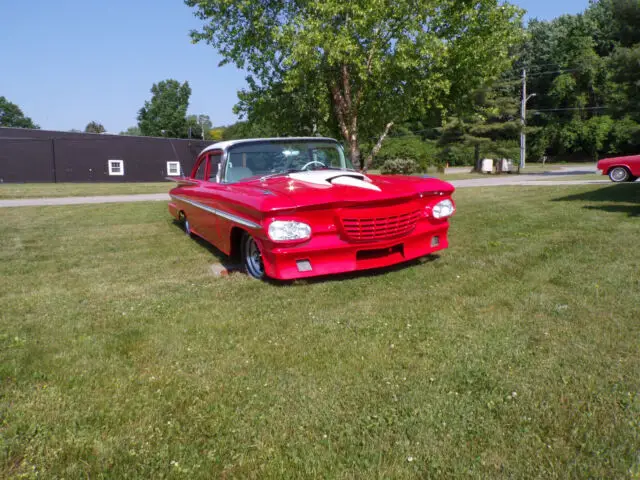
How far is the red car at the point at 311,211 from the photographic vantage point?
4.08 meters

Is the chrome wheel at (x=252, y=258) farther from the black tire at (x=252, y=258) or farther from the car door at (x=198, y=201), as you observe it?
the car door at (x=198, y=201)

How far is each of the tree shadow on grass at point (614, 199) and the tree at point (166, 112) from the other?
75801 millimetres

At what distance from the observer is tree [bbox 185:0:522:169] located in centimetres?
1107

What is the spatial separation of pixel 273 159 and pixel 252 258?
1.34 meters

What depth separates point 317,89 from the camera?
12867mm

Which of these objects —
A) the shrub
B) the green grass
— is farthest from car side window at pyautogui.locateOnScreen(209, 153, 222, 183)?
the shrub

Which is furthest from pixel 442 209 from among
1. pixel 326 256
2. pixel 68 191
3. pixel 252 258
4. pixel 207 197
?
pixel 68 191

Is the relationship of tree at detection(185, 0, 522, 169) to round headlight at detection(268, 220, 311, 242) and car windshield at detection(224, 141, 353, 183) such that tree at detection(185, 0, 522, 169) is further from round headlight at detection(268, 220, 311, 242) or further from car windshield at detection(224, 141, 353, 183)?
round headlight at detection(268, 220, 311, 242)

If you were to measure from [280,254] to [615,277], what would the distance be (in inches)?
114

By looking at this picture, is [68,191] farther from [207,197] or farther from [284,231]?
[284,231]

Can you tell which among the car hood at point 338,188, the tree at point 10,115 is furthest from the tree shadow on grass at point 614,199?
the tree at point 10,115

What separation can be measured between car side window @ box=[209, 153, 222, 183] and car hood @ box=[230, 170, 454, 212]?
3.07 feet

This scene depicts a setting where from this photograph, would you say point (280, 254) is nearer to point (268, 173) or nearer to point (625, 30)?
point (268, 173)

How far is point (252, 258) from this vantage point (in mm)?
4766
